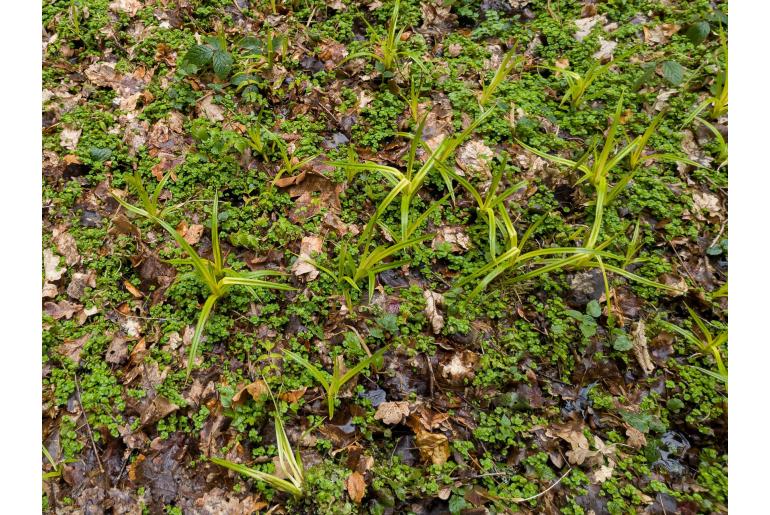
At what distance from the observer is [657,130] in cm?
282

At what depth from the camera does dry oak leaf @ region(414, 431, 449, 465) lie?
1.91 metres

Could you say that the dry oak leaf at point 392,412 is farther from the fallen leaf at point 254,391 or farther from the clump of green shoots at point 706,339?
the clump of green shoots at point 706,339

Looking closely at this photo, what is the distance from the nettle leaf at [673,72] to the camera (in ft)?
9.41

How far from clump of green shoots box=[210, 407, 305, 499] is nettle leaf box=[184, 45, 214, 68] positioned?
239 cm

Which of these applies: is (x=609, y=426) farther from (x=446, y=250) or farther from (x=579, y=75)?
(x=579, y=75)

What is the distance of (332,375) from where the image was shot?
6.77ft

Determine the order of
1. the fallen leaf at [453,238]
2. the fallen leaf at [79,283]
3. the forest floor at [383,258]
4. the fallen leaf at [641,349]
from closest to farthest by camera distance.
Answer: the forest floor at [383,258] < the fallen leaf at [641,349] < the fallen leaf at [79,283] < the fallen leaf at [453,238]

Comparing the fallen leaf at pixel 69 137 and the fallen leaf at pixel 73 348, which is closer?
the fallen leaf at pixel 73 348

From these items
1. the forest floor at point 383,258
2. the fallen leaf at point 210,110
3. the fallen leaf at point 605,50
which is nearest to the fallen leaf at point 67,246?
the forest floor at point 383,258

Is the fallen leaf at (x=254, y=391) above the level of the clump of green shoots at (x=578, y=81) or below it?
below

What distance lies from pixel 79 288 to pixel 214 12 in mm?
2309

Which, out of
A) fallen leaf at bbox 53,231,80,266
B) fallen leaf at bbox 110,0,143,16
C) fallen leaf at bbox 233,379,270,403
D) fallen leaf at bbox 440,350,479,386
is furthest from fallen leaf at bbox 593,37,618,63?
fallen leaf at bbox 53,231,80,266

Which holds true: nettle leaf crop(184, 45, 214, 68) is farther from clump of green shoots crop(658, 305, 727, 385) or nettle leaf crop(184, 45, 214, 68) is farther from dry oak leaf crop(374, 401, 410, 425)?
clump of green shoots crop(658, 305, 727, 385)

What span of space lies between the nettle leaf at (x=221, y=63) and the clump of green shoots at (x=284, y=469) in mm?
2285
